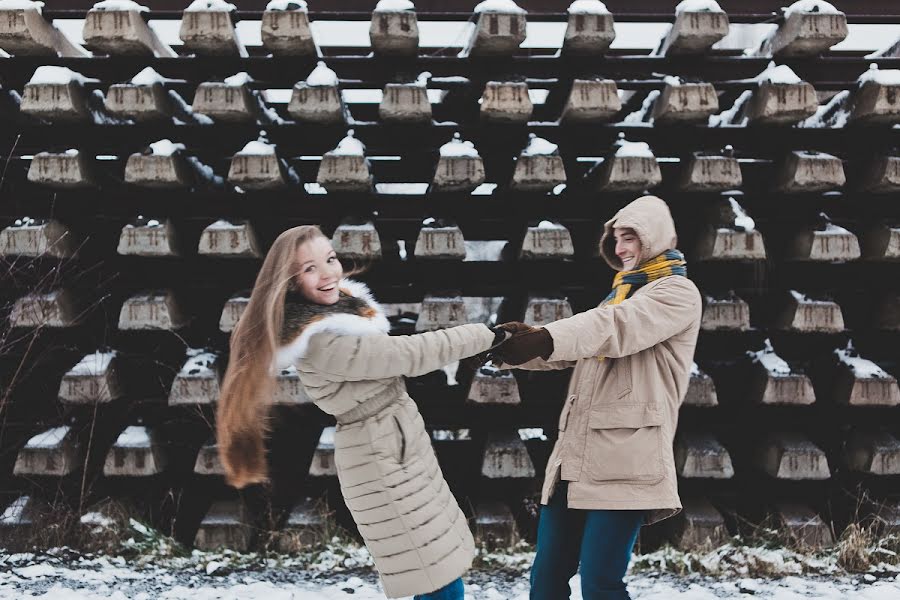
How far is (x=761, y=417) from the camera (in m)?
4.65

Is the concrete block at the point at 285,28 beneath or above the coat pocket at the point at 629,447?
above

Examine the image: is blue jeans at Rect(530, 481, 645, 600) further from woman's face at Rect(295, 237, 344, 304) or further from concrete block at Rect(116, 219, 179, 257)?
concrete block at Rect(116, 219, 179, 257)

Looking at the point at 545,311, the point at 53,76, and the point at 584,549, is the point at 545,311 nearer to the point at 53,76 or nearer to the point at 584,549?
the point at 584,549

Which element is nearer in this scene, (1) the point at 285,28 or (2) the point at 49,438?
(1) the point at 285,28

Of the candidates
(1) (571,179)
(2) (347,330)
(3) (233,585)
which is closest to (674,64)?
(1) (571,179)

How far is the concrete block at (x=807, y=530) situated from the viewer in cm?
431

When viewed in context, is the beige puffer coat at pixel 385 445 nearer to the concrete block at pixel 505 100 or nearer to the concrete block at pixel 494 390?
the concrete block at pixel 494 390

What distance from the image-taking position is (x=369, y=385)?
2676 millimetres

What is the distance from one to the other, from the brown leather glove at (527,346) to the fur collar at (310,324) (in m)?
0.54

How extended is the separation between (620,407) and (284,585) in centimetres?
244

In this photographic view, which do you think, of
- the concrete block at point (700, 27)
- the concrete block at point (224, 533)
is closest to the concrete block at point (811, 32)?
the concrete block at point (700, 27)

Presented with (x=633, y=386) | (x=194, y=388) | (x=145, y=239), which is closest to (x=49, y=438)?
(x=194, y=388)

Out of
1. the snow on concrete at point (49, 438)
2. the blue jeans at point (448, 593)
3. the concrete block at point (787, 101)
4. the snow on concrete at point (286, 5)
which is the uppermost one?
the snow on concrete at point (286, 5)

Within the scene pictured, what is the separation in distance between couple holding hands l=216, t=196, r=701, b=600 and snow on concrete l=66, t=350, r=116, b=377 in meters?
1.88
